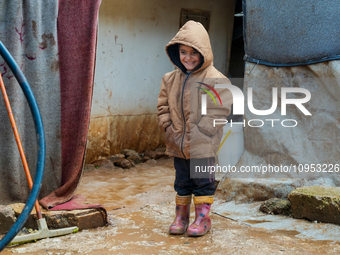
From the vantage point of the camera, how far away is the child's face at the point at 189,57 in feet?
9.41

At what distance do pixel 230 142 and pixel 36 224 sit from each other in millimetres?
2208

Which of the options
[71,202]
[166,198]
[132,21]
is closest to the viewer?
[71,202]

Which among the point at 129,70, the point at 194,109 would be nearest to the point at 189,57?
the point at 194,109

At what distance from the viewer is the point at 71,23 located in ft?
10.6

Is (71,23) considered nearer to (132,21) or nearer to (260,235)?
(260,235)

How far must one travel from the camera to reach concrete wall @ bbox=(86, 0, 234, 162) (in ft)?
18.3

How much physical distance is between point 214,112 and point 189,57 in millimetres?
436

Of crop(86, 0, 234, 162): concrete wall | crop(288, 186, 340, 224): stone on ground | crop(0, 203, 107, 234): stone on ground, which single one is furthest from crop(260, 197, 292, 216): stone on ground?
crop(86, 0, 234, 162): concrete wall

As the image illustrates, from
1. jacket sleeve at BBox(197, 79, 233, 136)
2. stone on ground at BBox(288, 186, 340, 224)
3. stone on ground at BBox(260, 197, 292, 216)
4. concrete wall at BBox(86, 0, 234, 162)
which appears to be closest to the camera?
jacket sleeve at BBox(197, 79, 233, 136)

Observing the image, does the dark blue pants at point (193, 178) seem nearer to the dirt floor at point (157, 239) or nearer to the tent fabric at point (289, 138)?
the dirt floor at point (157, 239)

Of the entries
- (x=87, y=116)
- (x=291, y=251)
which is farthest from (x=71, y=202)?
(x=291, y=251)

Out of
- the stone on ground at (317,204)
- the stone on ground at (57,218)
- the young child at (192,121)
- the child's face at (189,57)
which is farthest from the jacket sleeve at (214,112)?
the stone on ground at (57,218)

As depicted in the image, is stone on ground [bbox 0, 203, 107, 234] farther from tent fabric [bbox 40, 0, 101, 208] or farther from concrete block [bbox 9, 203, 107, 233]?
tent fabric [bbox 40, 0, 101, 208]

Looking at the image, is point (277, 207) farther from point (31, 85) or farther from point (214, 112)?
point (31, 85)
